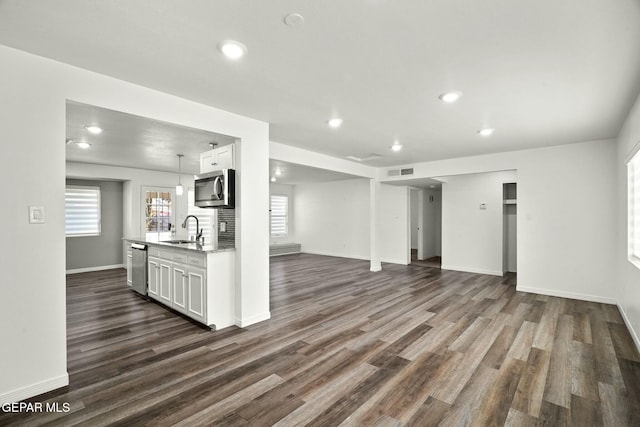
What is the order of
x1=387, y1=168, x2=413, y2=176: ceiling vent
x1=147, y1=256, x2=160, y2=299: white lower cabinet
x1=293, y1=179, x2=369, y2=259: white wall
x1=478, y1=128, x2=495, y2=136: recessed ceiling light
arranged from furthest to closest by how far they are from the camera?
1. x1=293, y1=179, x2=369, y2=259: white wall
2. x1=387, y1=168, x2=413, y2=176: ceiling vent
3. x1=147, y1=256, x2=160, y2=299: white lower cabinet
4. x1=478, y1=128, x2=495, y2=136: recessed ceiling light

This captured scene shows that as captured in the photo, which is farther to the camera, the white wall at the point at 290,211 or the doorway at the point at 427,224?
the white wall at the point at 290,211

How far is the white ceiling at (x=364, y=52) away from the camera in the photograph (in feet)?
5.72

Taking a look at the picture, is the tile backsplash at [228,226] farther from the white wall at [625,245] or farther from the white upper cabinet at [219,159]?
the white wall at [625,245]

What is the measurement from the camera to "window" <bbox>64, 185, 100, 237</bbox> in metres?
7.00

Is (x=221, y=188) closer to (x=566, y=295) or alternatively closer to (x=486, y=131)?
(x=486, y=131)

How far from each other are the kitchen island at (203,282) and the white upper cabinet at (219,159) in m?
1.07

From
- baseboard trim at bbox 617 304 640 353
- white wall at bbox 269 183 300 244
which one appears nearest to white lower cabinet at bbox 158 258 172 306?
baseboard trim at bbox 617 304 640 353

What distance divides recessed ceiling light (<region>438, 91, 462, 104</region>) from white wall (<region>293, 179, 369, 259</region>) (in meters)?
5.82

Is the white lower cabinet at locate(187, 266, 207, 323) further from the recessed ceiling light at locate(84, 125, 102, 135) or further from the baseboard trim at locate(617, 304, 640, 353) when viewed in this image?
the baseboard trim at locate(617, 304, 640, 353)

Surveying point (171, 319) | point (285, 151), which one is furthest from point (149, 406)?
point (285, 151)

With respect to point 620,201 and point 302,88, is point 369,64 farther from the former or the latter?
point 620,201

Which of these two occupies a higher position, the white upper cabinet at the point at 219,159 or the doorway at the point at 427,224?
the white upper cabinet at the point at 219,159

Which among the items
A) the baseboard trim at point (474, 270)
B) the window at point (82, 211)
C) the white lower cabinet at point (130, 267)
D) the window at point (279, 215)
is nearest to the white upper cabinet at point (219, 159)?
the white lower cabinet at point (130, 267)

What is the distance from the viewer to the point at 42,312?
2.26 meters
